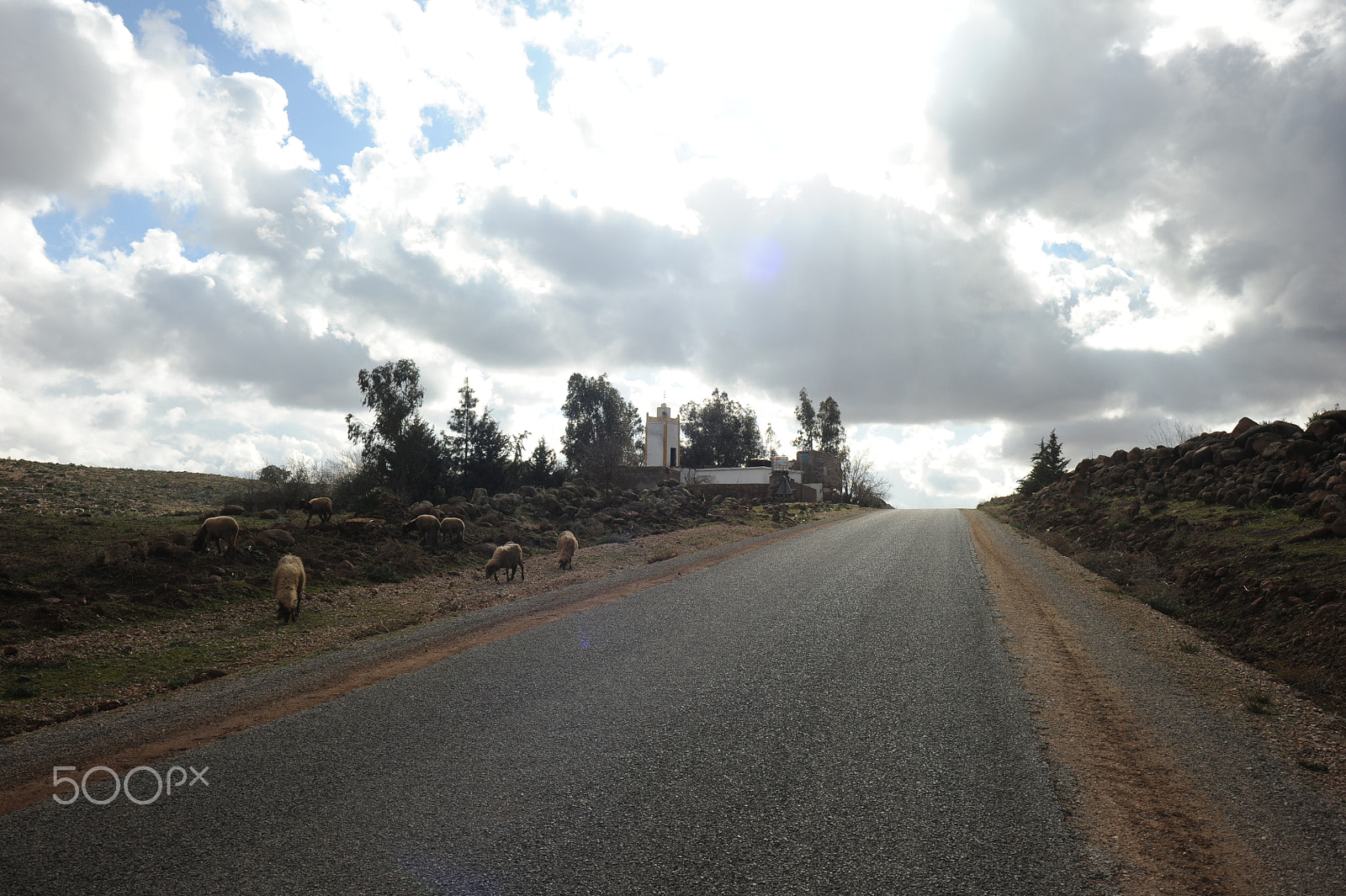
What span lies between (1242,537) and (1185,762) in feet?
38.2

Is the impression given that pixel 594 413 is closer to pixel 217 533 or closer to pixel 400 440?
pixel 400 440

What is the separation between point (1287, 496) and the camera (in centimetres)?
1603

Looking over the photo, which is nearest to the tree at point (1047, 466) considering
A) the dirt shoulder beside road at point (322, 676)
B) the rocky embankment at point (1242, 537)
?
the rocky embankment at point (1242, 537)

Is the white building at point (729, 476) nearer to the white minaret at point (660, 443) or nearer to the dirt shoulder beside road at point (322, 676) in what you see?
the white minaret at point (660, 443)

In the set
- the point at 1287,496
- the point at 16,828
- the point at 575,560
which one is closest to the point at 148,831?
the point at 16,828

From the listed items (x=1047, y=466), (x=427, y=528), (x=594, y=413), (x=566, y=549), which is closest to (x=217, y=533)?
(x=427, y=528)

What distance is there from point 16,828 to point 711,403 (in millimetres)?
81398

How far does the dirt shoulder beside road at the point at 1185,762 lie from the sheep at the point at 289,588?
35.4 ft

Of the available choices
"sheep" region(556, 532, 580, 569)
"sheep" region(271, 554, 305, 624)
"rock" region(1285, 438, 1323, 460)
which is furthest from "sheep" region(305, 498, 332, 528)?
"rock" region(1285, 438, 1323, 460)

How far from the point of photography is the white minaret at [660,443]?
66.3m

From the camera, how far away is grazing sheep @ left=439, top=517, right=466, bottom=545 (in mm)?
19891

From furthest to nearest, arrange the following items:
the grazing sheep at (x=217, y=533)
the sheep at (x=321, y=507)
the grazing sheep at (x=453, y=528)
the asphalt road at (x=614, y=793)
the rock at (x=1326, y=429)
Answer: the grazing sheep at (x=453, y=528), the sheep at (x=321, y=507), the rock at (x=1326, y=429), the grazing sheep at (x=217, y=533), the asphalt road at (x=614, y=793)

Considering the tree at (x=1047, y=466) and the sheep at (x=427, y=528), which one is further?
the tree at (x=1047, y=466)

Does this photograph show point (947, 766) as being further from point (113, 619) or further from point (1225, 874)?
point (113, 619)
